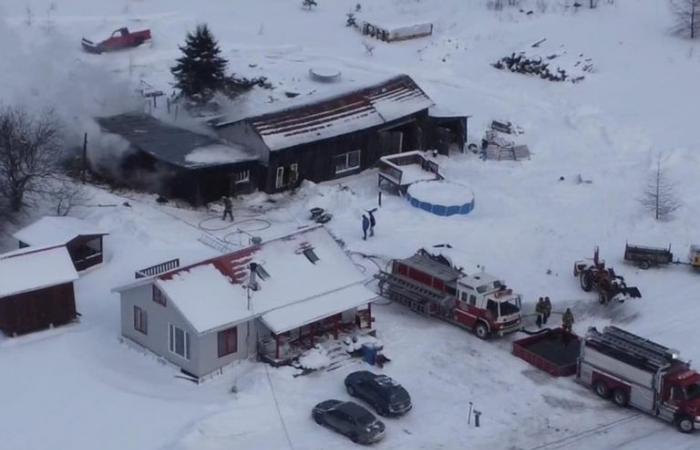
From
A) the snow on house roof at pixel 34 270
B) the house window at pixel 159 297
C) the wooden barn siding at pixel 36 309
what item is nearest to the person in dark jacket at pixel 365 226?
the house window at pixel 159 297

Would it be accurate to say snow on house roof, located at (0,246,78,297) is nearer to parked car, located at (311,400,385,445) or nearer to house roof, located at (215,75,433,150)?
parked car, located at (311,400,385,445)

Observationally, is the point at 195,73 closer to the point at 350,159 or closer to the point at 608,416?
the point at 350,159

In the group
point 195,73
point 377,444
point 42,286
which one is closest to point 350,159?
point 195,73

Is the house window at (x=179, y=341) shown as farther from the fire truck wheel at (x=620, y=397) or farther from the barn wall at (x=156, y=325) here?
the fire truck wheel at (x=620, y=397)

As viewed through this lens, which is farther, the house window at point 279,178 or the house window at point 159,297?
the house window at point 279,178

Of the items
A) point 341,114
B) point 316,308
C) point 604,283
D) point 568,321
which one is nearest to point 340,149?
point 341,114
